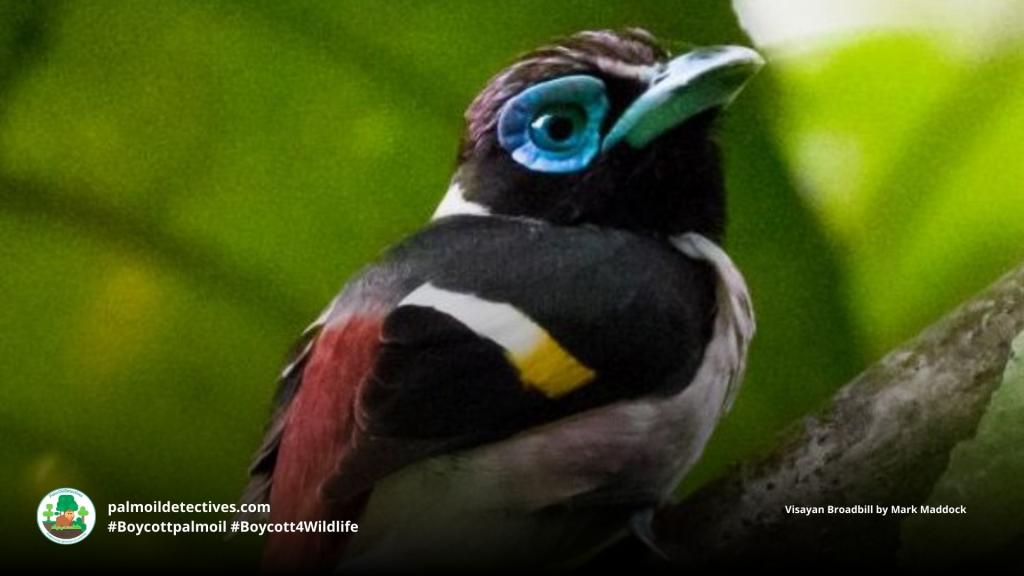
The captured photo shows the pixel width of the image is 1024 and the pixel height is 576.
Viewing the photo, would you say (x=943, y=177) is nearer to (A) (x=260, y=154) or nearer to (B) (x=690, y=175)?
(B) (x=690, y=175)

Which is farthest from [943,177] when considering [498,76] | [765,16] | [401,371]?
[401,371]

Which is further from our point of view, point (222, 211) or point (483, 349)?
point (222, 211)

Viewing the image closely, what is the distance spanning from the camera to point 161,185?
113cm

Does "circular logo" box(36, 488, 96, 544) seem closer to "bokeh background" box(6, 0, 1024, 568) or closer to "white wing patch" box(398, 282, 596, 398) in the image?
"bokeh background" box(6, 0, 1024, 568)

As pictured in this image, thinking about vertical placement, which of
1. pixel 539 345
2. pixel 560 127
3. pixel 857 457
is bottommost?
pixel 857 457

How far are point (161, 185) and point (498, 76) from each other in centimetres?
27

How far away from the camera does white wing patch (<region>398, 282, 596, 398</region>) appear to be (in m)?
0.98

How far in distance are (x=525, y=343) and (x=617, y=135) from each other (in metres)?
0.18

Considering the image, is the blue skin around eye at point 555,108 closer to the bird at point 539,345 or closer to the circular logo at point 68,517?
the bird at point 539,345

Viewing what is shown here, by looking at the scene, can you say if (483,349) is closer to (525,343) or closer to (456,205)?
(525,343)

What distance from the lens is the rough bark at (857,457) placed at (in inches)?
38.2

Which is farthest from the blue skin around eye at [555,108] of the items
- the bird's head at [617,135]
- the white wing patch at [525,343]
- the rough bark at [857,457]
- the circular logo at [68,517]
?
the circular logo at [68,517]

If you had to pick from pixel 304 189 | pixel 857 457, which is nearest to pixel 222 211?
pixel 304 189

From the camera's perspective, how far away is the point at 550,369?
3.24ft
